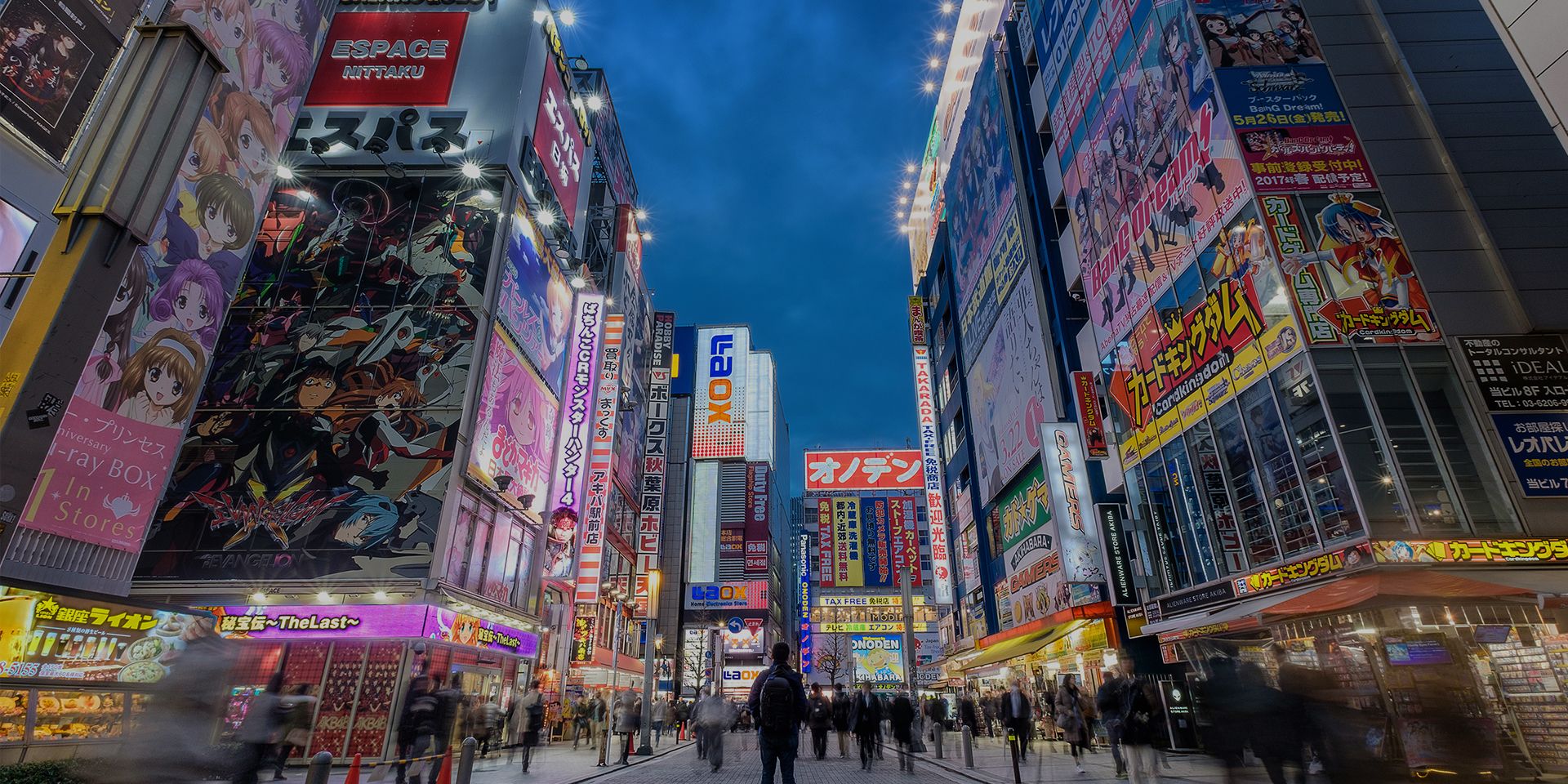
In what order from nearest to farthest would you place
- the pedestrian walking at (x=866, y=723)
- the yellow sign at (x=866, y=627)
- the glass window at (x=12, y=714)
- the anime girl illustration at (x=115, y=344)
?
the glass window at (x=12, y=714), the anime girl illustration at (x=115, y=344), the pedestrian walking at (x=866, y=723), the yellow sign at (x=866, y=627)

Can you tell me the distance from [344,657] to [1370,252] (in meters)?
25.3

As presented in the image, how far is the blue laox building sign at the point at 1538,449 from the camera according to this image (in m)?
13.0

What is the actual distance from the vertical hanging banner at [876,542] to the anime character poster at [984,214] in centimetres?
4825

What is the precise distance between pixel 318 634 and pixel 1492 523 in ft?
82.5

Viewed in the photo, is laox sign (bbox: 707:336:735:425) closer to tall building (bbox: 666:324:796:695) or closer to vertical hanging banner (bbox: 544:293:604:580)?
tall building (bbox: 666:324:796:695)

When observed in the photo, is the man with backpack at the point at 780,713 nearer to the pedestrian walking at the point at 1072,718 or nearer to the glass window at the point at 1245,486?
the pedestrian walking at the point at 1072,718

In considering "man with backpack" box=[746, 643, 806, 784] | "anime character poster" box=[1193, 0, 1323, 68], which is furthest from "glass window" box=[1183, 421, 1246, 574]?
"man with backpack" box=[746, 643, 806, 784]

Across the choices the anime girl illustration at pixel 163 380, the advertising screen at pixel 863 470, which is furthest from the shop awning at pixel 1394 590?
the advertising screen at pixel 863 470

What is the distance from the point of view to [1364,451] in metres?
13.7

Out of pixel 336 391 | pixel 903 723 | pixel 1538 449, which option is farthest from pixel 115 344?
pixel 1538 449

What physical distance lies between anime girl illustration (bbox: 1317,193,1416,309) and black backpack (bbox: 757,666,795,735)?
14.7 meters

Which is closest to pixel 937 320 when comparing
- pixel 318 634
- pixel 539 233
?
pixel 539 233

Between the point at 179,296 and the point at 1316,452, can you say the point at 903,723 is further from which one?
the point at 179,296

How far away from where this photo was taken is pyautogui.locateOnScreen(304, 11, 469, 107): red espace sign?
83.3ft
